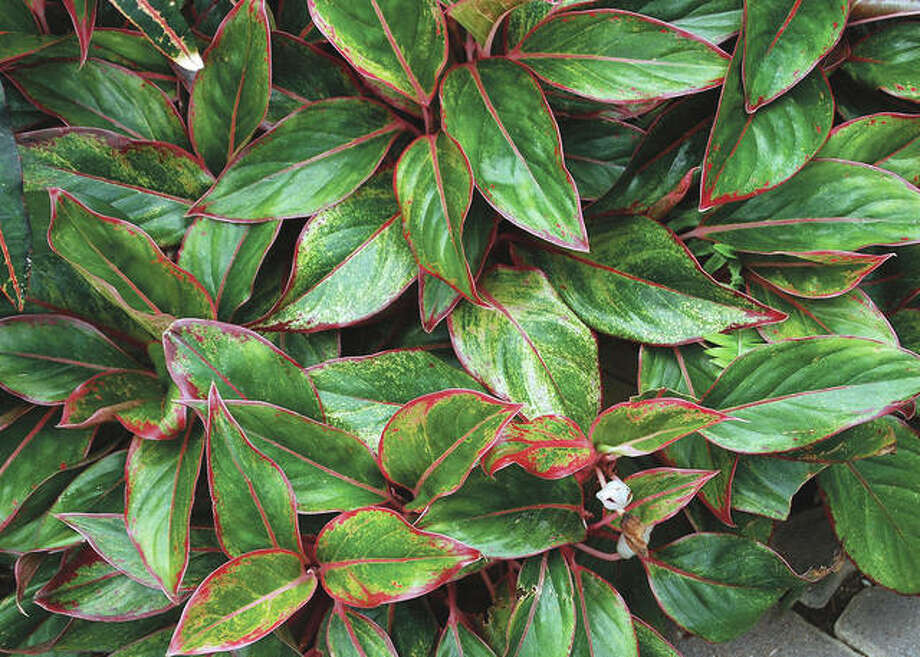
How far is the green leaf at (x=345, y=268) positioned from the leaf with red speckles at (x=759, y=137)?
40 cm

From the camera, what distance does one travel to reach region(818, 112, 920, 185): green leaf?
1133 millimetres

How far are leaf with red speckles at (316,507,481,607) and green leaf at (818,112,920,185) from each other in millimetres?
757

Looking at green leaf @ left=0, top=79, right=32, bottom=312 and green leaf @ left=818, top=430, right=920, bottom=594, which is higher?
green leaf @ left=0, top=79, right=32, bottom=312

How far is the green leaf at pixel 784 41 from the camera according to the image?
1.01 m

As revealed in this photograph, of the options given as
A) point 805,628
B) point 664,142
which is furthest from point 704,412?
point 805,628

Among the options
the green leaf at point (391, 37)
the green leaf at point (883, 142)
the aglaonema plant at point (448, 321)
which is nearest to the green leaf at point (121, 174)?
the aglaonema plant at point (448, 321)

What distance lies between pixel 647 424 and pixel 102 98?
0.85 meters

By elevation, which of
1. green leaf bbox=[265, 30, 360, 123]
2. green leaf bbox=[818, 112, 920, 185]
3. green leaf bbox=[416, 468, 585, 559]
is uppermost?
green leaf bbox=[265, 30, 360, 123]

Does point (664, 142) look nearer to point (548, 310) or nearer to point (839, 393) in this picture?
point (548, 310)

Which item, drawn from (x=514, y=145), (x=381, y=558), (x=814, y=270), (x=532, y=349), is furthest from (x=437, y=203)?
(x=814, y=270)

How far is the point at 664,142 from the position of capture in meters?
1.14

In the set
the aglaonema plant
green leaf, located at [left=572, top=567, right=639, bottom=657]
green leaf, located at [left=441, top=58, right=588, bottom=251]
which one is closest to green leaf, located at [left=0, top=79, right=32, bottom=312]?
the aglaonema plant

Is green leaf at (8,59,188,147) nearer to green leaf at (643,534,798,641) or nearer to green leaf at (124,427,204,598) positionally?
green leaf at (124,427,204,598)

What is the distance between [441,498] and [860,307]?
64 centimetres
